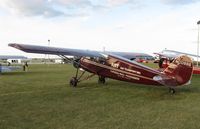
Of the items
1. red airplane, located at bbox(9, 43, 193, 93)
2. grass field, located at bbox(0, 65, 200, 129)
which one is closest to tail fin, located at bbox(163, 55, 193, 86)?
red airplane, located at bbox(9, 43, 193, 93)

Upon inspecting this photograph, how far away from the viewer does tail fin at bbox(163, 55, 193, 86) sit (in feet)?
38.2

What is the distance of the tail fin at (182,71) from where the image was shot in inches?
458

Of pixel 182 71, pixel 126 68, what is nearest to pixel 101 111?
pixel 182 71

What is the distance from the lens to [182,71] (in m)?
11.7

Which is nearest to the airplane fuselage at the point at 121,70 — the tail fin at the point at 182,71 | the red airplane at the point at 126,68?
the red airplane at the point at 126,68

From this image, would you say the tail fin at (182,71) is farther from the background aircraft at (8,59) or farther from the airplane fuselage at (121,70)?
the background aircraft at (8,59)

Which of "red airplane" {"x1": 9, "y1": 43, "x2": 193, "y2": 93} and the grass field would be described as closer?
the grass field

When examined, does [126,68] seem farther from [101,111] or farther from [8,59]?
[8,59]

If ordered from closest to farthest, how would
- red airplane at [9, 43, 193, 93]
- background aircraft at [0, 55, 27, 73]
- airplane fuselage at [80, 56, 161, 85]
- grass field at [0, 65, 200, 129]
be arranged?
A: 1. grass field at [0, 65, 200, 129]
2. red airplane at [9, 43, 193, 93]
3. airplane fuselage at [80, 56, 161, 85]
4. background aircraft at [0, 55, 27, 73]

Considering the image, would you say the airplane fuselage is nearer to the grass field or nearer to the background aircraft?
the grass field

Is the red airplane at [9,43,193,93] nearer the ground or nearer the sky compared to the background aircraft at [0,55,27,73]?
nearer the sky

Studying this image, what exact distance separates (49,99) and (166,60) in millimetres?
12952

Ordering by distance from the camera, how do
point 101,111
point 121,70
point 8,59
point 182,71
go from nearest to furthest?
point 101,111 < point 182,71 < point 121,70 < point 8,59

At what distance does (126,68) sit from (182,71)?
8.78 feet
